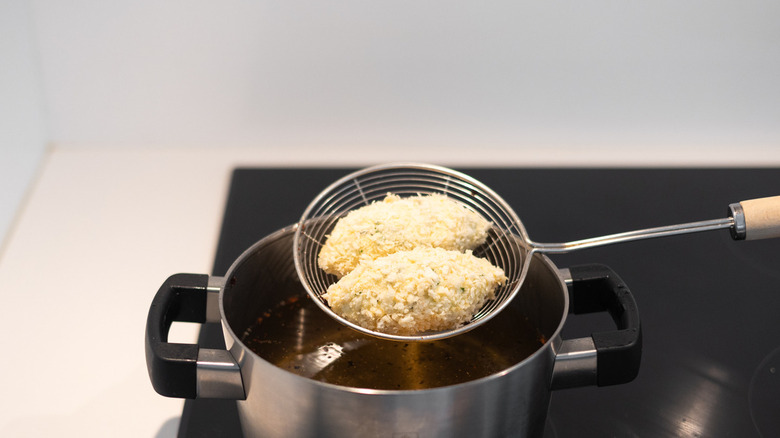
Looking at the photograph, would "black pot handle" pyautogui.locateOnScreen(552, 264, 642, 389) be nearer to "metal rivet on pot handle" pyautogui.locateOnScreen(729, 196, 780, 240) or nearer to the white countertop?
"metal rivet on pot handle" pyautogui.locateOnScreen(729, 196, 780, 240)

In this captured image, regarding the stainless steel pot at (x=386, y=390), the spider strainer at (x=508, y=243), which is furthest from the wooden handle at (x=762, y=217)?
the stainless steel pot at (x=386, y=390)

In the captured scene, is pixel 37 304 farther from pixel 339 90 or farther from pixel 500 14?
pixel 500 14

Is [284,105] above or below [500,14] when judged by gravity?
below

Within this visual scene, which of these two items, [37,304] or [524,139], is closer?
[37,304]

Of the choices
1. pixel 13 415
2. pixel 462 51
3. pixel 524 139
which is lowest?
pixel 13 415

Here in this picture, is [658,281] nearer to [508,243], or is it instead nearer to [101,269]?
[508,243]

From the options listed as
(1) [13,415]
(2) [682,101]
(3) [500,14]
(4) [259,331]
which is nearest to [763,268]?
(2) [682,101]

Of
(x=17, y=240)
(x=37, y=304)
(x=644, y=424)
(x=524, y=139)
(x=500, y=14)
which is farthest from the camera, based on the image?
(x=524, y=139)
